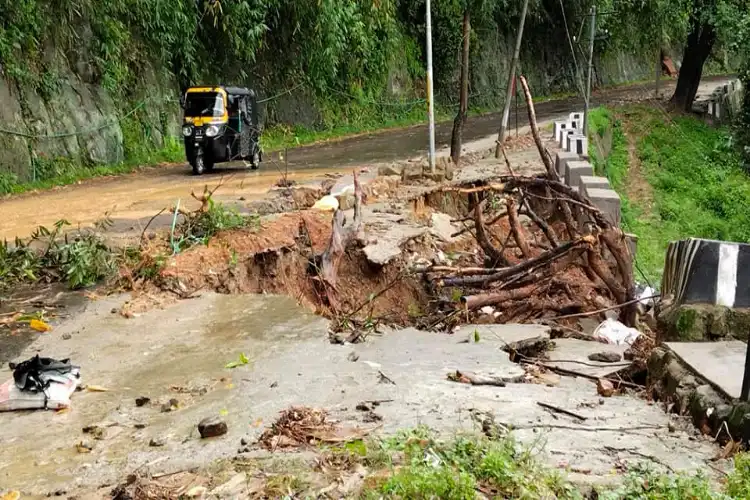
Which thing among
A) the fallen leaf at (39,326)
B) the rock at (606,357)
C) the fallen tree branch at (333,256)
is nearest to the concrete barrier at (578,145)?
the fallen tree branch at (333,256)

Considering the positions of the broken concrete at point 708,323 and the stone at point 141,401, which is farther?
the broken concrete at point 708,323

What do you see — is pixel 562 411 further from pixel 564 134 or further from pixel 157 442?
pixel 564 134

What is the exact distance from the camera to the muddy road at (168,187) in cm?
1150

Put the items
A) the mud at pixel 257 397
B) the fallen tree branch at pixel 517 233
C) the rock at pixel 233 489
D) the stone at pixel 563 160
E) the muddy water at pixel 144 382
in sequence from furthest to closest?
the stone at pixel 563 160 → the fallen tree branch at pixel 517 233 → the muddy water at pixel 144 382 → the mud at pixel 257 397 → the rock at pixel 233 489

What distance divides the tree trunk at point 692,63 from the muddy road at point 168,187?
789 centimetres

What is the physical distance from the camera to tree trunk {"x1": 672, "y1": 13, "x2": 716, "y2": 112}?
89.6 ft

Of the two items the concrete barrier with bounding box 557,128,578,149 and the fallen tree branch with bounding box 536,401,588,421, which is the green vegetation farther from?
the concrete barrier with bounding box 557,128,578,149

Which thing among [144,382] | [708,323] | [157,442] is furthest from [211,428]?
[708,323]

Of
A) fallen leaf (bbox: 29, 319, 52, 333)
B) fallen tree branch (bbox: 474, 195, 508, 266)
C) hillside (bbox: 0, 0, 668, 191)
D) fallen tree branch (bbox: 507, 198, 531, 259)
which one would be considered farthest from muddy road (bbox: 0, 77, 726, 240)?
fallen tree branch (bbox: 507, 198, 531, 259)

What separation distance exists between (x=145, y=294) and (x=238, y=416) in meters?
3.54

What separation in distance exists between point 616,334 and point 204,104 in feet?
37.6

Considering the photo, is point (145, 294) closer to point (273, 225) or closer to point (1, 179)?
point (273, 225)

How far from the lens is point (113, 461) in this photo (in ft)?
14.5

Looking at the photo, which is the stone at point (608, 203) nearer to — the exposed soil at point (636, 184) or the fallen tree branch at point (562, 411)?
the fallen tree branch at point (562, 411)
